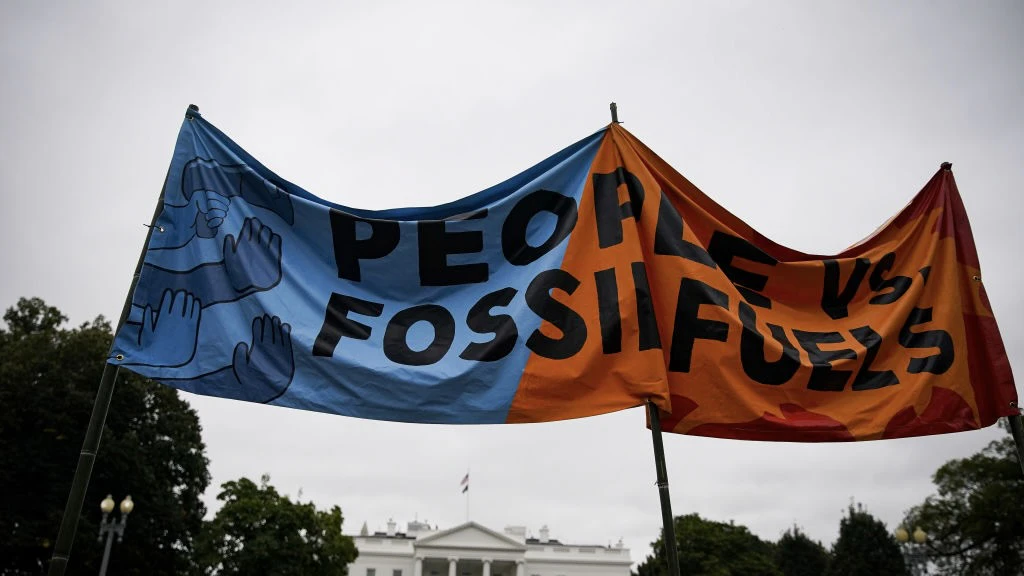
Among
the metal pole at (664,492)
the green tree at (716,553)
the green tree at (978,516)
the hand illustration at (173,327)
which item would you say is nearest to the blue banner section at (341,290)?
the hand illustration at (173,327)

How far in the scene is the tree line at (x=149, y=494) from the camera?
25.2 m

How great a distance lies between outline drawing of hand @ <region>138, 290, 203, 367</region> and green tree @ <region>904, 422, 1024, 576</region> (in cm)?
4176

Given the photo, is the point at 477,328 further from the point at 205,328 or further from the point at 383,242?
the point at 205,328

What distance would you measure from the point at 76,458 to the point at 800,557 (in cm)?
5701

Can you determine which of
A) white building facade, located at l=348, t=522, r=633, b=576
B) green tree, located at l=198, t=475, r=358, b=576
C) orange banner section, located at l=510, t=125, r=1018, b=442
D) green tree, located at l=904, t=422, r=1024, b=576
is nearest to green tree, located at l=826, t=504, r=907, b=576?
green tree, located at l=904, t=422, r=1024, b=576

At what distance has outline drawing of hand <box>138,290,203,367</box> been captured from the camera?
171 inches

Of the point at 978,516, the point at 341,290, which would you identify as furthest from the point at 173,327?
the point at 978,516

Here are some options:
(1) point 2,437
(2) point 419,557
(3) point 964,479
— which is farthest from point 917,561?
(2) point 419,557

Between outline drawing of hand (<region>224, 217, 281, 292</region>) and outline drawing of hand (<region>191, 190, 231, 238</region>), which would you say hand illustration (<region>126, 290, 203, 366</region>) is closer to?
outline drawing of hand (<region>224, 217, 281, 292</region>)

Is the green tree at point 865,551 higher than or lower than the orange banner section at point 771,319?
higher

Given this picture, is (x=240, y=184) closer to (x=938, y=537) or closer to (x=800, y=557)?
→ (x=938, y=537)

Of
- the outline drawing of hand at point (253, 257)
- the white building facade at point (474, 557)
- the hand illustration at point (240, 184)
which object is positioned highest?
the white building facade at point (474, 557)

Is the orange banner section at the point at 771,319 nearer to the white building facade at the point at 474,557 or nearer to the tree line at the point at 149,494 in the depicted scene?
the tree line at the point at 149,494

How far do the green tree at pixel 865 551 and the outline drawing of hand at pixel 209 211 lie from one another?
59174 mm
